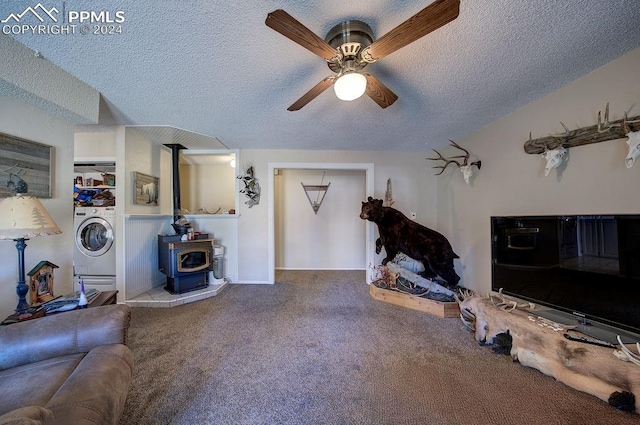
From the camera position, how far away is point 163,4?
3.85 feet

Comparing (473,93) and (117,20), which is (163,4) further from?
(473,93)

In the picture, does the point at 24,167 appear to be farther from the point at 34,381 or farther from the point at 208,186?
the point at 208,186

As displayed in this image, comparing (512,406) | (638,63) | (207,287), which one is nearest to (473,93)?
(638,63)

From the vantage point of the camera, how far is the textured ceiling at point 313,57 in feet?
3.99

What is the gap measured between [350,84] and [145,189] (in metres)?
3.33

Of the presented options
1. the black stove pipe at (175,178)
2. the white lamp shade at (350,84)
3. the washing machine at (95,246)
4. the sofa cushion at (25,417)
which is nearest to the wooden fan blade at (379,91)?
the white lamp shade at (350,84)

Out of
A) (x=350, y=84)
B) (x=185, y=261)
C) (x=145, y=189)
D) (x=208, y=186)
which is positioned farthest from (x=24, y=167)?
(x=208, y=186)

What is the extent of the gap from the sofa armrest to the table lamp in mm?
543

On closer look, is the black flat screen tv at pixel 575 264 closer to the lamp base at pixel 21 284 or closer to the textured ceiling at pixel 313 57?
the textured ceiling at pixel 313 57

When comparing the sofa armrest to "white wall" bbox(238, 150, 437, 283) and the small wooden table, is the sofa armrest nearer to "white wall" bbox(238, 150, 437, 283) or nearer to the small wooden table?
the small wooden table

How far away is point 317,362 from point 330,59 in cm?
221

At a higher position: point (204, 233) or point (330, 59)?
point (330, 59)

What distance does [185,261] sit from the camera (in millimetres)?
3213

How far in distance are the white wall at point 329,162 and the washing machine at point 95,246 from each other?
1.81 metres
